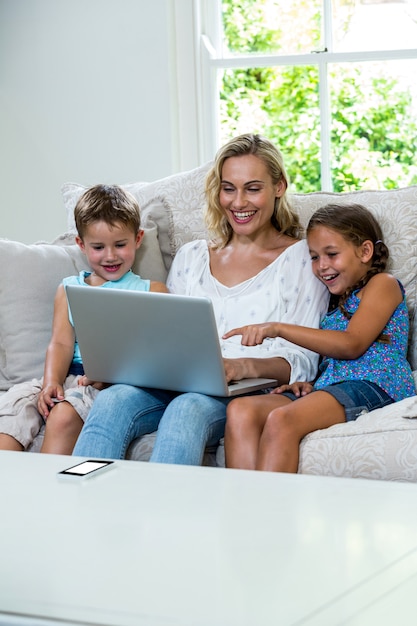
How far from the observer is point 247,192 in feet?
7.35

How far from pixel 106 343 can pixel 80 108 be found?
1.92m

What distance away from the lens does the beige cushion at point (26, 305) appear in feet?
7.55

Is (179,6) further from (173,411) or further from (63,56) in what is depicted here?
(173,411)

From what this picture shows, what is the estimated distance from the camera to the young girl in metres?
1.85

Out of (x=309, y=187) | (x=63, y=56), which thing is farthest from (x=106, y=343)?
(x=63, y=56)

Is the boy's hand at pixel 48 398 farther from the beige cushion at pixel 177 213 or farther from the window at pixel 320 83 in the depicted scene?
A: the window at pixel 320 83

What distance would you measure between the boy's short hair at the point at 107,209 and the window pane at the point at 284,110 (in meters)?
1.25

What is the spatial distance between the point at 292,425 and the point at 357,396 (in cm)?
19

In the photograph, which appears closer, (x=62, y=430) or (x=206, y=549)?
(x=206, y=549)

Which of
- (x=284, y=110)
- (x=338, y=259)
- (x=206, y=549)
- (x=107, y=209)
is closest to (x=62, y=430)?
(x=107, y=209)

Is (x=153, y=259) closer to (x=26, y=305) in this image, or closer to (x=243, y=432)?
(x=26, y=305)

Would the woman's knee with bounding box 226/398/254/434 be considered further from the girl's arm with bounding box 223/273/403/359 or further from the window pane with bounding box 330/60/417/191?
the window pane with bounding box 330/60/417/191

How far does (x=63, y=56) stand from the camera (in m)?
3.56

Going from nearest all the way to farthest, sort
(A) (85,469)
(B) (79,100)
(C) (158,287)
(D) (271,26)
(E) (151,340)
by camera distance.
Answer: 1. (A) (85,469)
2. (E) (151,340)
3. (C) (158,287)
4. (D) (271,26)
5. (B) (79,100)
